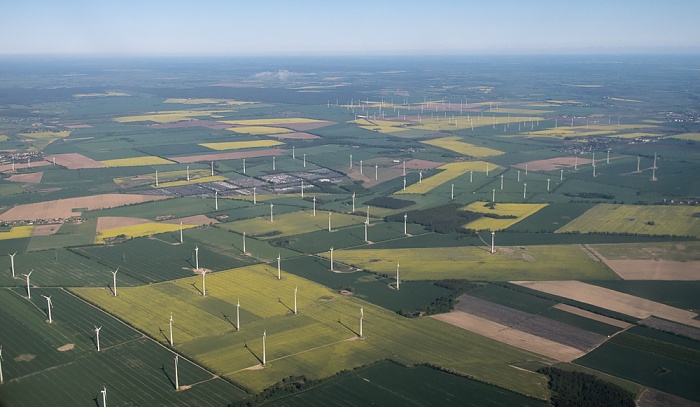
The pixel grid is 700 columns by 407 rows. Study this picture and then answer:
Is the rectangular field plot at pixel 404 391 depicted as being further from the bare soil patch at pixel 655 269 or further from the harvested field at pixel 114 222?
the harvested field at pixel 114 222

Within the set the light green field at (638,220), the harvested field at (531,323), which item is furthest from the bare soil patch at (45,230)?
the light green field at (638,220)

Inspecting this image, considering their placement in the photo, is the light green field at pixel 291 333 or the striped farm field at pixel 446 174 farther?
the striped farm field at pixel 446 174

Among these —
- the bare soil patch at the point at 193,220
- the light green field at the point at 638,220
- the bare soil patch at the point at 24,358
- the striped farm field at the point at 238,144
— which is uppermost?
the bare soil patch at the point at 24,358

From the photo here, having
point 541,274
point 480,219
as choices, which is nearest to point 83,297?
point 541,274

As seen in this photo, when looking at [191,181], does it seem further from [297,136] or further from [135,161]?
[297,136]

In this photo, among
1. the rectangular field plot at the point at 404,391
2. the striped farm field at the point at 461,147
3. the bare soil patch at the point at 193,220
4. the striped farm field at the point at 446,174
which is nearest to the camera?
the rectangular field plot at the point at 404,391

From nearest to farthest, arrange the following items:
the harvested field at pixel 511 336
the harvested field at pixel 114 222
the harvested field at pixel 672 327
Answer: the harvested field at pixel 511 336 → the harvested field at pixel 672 327 → the harvested field at pixel 114 222
